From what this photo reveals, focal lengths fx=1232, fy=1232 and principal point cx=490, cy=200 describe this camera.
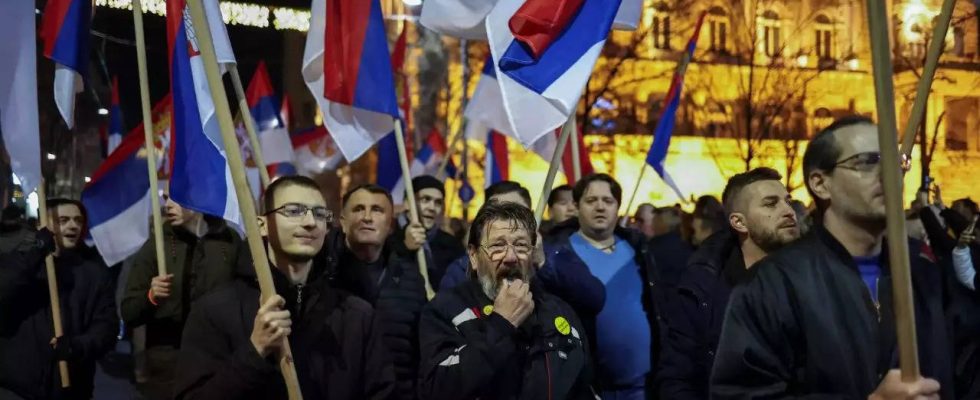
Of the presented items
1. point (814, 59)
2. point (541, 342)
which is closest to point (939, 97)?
point (814, 59)

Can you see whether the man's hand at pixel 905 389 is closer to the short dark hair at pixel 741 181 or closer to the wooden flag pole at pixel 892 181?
the wooden flag pole at pixel 892 181

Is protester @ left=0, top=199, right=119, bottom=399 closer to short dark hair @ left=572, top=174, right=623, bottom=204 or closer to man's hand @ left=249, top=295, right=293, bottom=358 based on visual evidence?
short dark hair @ left=572, top=174, right=623, bottom=204

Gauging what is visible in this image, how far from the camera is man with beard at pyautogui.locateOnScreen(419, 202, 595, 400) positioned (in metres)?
4.68

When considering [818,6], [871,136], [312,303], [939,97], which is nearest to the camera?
[871,136]

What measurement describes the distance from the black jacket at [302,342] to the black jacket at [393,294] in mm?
205

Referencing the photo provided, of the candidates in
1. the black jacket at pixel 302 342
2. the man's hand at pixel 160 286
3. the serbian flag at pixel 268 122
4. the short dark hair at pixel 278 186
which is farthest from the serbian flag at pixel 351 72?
the serbian flag at pixel 268 122

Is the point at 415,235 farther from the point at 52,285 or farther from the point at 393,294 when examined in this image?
the point at 52,285

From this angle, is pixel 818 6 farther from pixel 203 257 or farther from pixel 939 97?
pixel 203 257

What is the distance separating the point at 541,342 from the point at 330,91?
3279 mm

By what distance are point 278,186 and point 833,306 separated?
7.66 ft

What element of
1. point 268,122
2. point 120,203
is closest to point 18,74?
point 120,203

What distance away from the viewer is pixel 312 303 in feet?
15.4

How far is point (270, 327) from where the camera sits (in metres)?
4.22

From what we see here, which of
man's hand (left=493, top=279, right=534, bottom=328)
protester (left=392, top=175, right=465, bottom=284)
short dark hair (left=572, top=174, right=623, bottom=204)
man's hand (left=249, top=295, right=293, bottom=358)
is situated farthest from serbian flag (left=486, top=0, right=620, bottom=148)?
protester (left=392, top=175, right=465, bottom=284)
